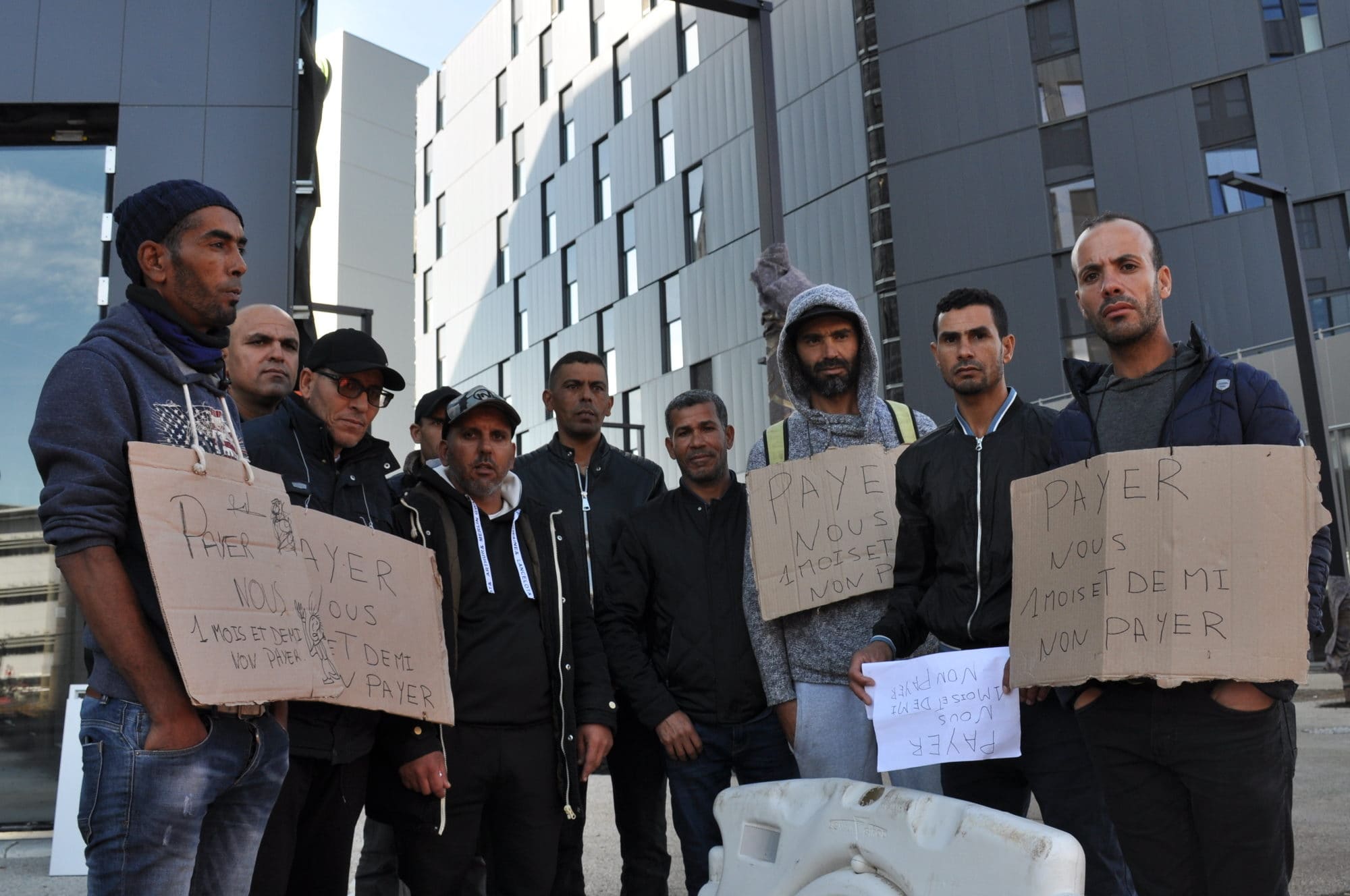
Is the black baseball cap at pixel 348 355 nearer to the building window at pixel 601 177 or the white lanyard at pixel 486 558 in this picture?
the white lanyard at pixel 486 558

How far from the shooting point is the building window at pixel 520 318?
3183 centimetres

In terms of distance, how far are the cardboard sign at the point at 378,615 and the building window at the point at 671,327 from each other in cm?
2288

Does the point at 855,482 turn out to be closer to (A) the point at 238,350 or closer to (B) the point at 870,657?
(B) the point at 870,657

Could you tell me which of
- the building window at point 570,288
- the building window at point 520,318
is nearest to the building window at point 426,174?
the building window at point 520,318

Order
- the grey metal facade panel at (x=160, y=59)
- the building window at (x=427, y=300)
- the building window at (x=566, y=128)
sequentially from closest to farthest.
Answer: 1. the grey metal facade panel at (x=160, y=59)
2. the building window at (x=566, y=128)
3. the building window at (x=427, y=300)

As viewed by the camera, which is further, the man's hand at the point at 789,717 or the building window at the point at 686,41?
the building window at the point at 686,41

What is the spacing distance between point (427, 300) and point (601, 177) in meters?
10.1

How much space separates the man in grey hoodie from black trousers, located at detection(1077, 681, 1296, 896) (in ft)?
2.78

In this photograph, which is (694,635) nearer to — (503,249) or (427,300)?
(503,249)

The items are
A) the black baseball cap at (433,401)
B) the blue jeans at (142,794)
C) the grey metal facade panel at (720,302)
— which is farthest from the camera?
the grey metal facade panel at (720,302)

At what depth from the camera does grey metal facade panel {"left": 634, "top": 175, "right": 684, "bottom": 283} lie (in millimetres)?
26562

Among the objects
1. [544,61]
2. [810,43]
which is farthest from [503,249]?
[810,43]

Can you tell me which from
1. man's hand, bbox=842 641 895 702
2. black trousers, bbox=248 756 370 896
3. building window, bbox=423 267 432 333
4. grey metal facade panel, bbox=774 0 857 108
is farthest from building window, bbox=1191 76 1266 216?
building window, bbox=423 267 432 333

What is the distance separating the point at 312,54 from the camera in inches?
364
